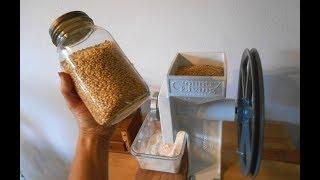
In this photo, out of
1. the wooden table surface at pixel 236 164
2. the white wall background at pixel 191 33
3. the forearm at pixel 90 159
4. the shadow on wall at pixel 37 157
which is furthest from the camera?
the shadow on wall at pixel 37 157

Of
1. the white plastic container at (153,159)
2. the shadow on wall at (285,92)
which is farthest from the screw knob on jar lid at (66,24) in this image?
the shadow on wall at (285,92)

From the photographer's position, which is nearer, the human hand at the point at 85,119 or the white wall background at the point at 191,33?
the human hand at the point at 85,119

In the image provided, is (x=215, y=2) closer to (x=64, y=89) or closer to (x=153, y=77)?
(x=153, y=77)

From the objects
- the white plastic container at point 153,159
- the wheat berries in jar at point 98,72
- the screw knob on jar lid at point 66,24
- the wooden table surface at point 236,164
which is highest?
the screw knob on jar lid at point 66,24

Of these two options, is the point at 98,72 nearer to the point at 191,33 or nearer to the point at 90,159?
the point at 90,159

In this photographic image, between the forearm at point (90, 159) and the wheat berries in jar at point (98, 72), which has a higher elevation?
the wheat berries in jar at point (98, 72)

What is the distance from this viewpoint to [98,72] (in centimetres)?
44

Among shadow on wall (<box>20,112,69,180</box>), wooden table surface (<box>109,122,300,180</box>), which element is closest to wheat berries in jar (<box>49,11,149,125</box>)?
wooden table surface (<box>109,122,300,180</box>)

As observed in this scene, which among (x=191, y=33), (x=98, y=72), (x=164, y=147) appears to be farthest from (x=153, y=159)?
(x=191, y=33)

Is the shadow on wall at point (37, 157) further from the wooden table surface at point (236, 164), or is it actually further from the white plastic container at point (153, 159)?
the white plastic container at point (153, 159)

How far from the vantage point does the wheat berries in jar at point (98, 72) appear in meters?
0.43

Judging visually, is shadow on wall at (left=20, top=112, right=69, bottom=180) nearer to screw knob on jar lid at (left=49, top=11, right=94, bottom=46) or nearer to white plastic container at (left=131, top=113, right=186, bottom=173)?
white plastic container at (left=131, top=113, right=186, bottom=173)

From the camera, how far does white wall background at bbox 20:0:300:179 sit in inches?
30.7

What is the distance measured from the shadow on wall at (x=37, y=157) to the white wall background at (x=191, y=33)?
1.09 ft
